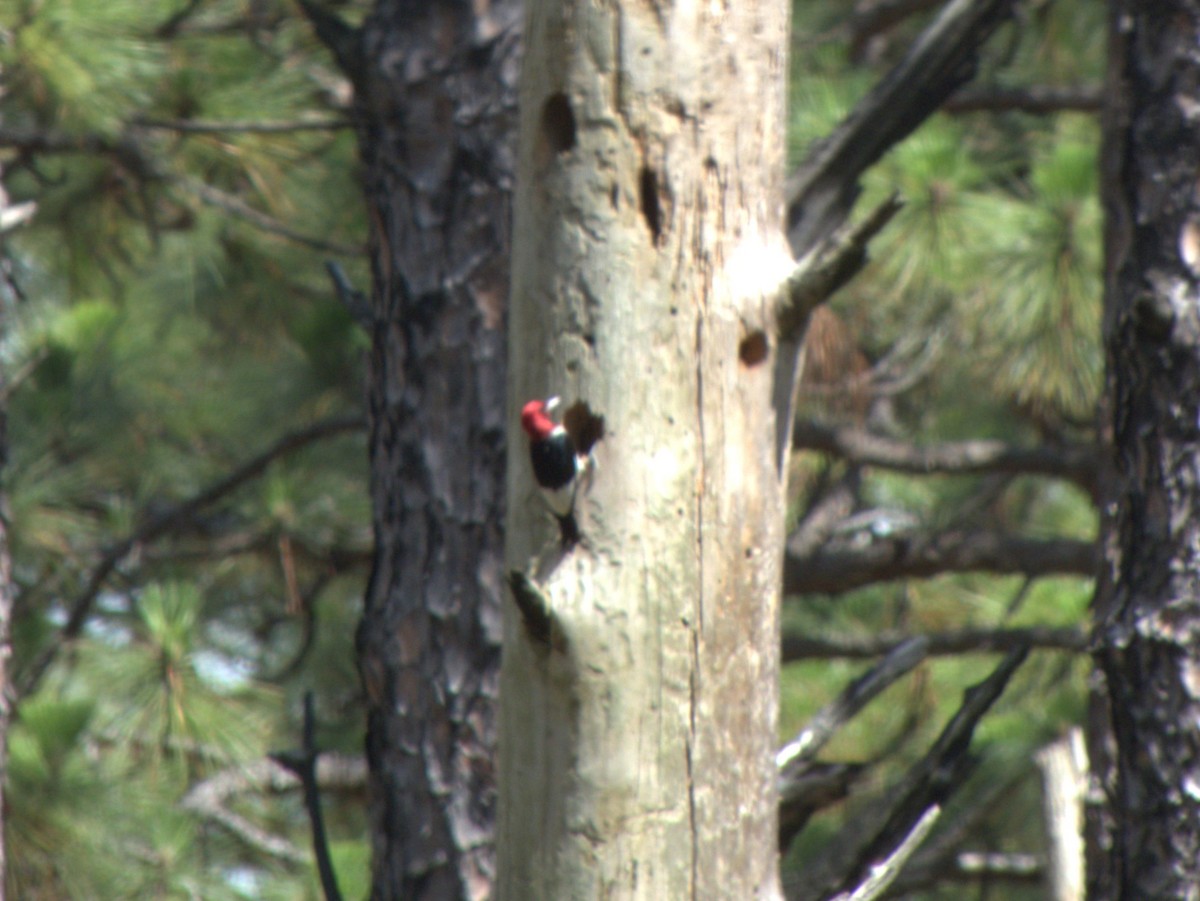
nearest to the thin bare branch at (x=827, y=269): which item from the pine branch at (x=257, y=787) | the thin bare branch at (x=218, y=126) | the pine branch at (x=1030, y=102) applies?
the thin bare branch at (x=218, y=126)

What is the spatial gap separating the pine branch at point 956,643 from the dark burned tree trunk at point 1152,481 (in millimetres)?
1056

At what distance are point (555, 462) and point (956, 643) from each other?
242cm

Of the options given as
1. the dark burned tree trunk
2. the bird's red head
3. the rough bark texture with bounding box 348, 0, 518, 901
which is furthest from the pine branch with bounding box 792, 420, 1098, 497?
the bird's red head

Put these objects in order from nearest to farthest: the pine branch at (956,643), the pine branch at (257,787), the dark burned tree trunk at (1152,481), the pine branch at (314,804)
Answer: the pine branch at (314,804) → the dark burned tree trunk at (1152,481) → the pine branch at (956,643) → the pine branch at (257,787)

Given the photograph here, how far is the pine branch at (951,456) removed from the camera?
3.74 m

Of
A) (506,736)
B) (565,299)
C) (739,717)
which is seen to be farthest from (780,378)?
(506,736)

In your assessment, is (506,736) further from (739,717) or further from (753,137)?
Result: (753,137)

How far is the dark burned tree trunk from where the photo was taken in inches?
86.1

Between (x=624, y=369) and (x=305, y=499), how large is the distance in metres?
2.77

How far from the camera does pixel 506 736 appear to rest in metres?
1.62

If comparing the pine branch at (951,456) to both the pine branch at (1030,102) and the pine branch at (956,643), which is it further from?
the pine branch at (1030,102)

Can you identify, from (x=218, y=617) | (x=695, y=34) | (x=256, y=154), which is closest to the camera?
(x=695, y=34)

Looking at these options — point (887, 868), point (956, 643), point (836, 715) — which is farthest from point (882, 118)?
point (956, 643)

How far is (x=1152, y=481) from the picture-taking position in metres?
2.27
